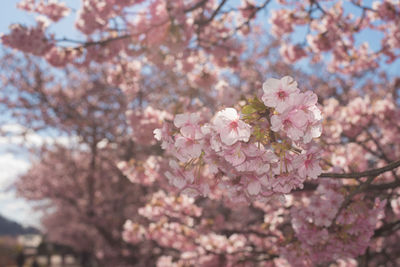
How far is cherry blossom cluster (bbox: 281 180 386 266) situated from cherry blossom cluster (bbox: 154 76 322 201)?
46.8 inches

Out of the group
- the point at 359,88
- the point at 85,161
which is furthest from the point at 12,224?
the point at 359,88

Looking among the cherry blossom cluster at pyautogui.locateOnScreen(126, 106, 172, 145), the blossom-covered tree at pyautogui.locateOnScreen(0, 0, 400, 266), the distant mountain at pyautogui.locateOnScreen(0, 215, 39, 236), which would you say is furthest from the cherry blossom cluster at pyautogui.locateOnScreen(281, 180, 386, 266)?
the distant mountain at pyautogui.locateOnScreen(0, 215, 39, 236)

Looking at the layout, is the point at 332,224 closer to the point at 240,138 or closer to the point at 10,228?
the point at 240,138

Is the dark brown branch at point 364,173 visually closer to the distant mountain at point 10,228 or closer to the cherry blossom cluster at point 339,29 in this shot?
the cherry blossom cluster at point 339,29

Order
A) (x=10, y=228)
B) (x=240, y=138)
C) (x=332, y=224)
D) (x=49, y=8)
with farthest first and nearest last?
1. (x=10, y=228)
2. (x=49, y=8)
3. (x=332, y=224)
4. (x=240, y=138)

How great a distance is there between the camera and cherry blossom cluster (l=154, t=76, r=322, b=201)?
3.94 ft

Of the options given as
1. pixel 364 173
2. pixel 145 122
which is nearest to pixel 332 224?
pixel 364 173

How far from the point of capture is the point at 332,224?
8.63 ft

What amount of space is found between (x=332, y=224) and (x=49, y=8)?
5412 millimetres

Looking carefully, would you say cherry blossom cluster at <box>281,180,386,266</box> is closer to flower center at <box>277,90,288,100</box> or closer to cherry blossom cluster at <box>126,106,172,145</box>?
flower center at <box>277,90,288,100</box>

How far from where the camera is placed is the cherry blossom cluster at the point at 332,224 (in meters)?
2.47

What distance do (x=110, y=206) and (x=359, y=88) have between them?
1159 centimetres

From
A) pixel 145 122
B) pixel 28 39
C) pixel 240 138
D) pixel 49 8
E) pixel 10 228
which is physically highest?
pixel 10 228

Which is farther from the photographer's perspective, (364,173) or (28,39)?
(28,39)
